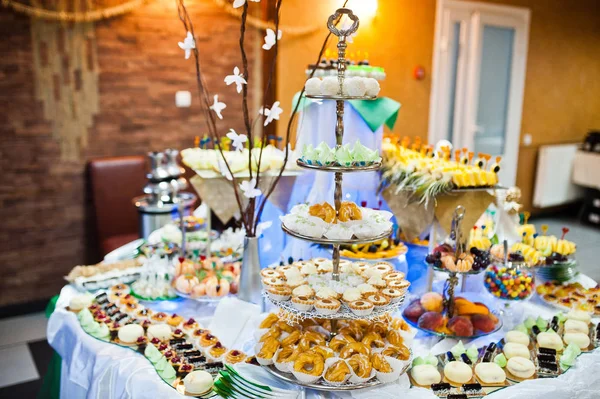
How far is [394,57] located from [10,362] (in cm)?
405

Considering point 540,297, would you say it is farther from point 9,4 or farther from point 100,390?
point 9,4

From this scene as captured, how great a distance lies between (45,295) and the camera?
160 inches

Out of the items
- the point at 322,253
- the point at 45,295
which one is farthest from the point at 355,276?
the point at 45,295

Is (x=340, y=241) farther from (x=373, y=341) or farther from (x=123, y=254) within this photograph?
(x=123, y=254)

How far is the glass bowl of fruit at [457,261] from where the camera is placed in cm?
204

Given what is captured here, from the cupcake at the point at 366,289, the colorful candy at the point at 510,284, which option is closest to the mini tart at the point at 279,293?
the cupcake at the point at 366,289

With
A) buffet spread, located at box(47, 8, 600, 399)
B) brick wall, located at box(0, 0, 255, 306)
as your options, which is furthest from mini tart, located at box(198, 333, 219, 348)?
brick wall, located at box(0, 0, 255, 306)

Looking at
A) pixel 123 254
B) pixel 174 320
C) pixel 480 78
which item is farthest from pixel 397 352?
pixel 480 78

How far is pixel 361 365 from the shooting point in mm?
1585

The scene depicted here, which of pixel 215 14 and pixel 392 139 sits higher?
pixel 215 14

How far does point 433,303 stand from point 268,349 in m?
0.74

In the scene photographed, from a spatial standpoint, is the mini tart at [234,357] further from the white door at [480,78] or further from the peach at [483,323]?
the white door at [480,78]

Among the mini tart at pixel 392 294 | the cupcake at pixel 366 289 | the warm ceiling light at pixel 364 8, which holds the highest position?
the warm ceiling light at pixel 364 8

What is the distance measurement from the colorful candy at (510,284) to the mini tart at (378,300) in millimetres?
713
